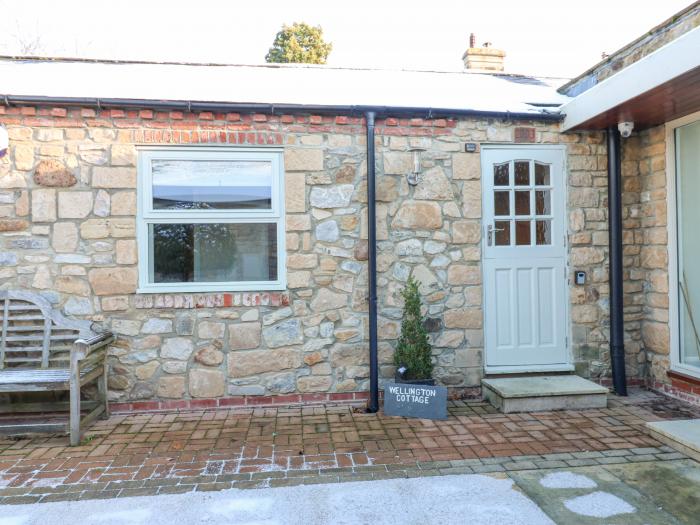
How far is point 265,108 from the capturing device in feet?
14.7

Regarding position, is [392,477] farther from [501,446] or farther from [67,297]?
[67,297]

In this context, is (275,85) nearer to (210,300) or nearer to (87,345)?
(210,300)

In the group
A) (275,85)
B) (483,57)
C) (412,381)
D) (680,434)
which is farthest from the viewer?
(483,57)

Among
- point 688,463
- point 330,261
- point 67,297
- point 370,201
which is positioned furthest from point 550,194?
point 67,297

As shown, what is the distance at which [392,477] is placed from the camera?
315 cm

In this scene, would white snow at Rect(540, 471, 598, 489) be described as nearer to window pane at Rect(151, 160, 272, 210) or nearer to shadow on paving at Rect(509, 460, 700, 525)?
shadow on paving at Rect(509, 460, 700, 525)

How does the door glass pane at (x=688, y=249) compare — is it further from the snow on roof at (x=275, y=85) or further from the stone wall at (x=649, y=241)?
the snow on roof at (x=275, y=85)

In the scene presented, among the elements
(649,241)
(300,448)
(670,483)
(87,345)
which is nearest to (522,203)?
(649,241)

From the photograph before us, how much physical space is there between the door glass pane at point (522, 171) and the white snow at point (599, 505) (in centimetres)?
299

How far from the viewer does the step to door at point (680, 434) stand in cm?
339

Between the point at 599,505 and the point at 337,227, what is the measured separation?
2927 mm

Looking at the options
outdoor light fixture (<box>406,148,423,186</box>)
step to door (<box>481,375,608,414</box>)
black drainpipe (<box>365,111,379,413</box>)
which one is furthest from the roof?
step to door (<box>481,375,608,414</box>)

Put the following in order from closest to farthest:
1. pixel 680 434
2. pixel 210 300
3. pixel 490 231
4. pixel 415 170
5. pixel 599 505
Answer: pixel 599 505, pixel 680 434, pixel 210 300, pixel 415 170, pixel 490 231

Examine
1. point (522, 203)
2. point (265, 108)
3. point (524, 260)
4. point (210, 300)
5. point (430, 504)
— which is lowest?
point (430, 504)
